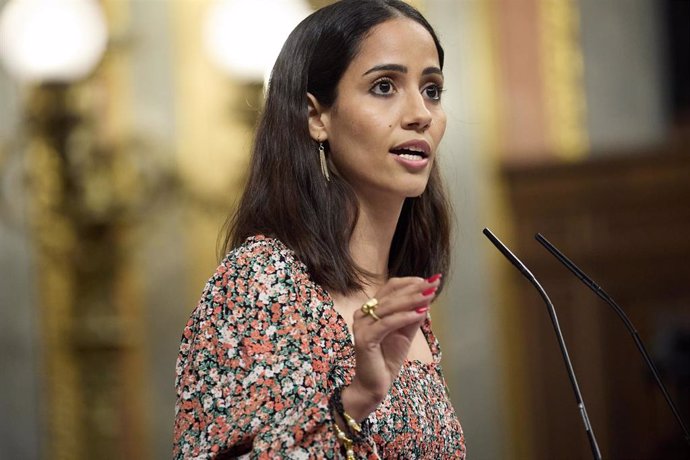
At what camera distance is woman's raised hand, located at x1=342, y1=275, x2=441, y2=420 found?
158cm

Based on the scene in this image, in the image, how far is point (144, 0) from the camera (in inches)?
236

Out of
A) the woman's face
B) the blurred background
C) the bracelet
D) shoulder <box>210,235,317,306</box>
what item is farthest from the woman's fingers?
the blurred background

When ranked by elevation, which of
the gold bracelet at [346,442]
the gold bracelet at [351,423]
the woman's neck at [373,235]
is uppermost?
the woman's neck at [373,235]

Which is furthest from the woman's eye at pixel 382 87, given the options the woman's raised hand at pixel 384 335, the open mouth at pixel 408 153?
the woman's raised hand at pixel 384 335

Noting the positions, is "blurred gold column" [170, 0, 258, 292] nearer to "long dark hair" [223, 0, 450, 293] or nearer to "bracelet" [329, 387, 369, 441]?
"long dark hair" [223, 0, 450, 293]

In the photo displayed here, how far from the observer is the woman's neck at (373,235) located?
6.98ft

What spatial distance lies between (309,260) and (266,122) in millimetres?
325

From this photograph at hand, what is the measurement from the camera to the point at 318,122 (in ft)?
6.95

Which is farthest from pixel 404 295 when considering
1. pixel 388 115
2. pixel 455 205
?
pixel 455 205

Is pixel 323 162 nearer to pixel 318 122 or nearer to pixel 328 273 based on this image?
pixel 318 122

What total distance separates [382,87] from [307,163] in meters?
0.20

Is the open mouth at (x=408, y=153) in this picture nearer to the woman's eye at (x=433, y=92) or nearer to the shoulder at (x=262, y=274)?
the woman's eye at (x=433, y=92)

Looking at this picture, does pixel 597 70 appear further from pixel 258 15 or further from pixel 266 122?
pixel 266 122

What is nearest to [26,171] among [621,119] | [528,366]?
[528,366]
